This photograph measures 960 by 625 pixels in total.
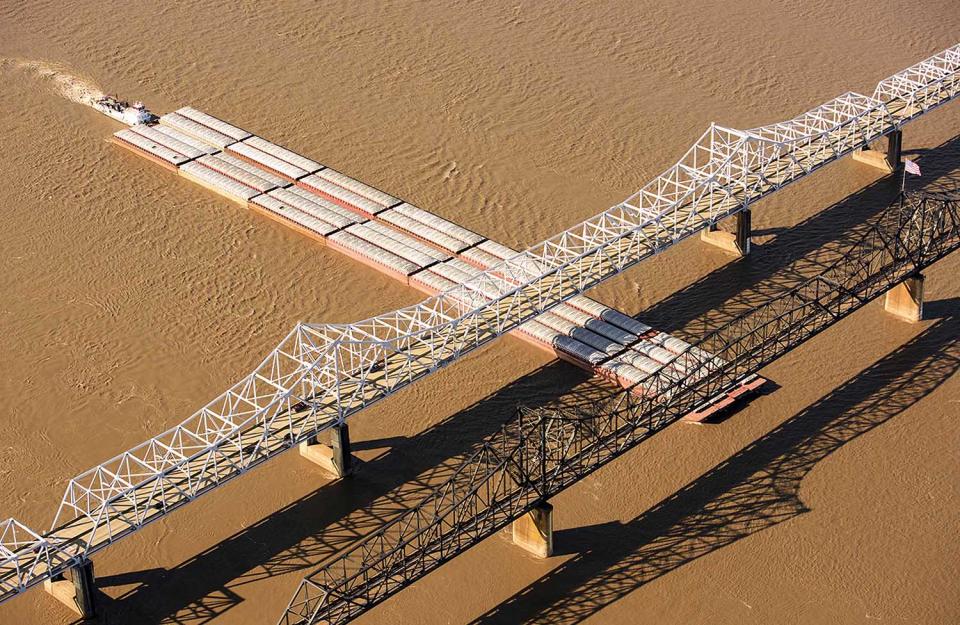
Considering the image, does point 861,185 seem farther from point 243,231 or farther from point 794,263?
point 243,231

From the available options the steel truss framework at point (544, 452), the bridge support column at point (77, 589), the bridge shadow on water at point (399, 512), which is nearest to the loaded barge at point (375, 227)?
the steel truss framework at point (544, 452)

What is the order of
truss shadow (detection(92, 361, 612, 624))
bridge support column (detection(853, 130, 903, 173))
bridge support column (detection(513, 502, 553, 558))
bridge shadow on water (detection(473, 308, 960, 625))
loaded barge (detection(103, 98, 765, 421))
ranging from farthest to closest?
bridge support column (detection(853, 130, 903, 173)) < loaded barge (detection(103, 98, 765, 421)) < bridge support column (detection(513, 502, 553, 558)) < bridge shadow on water (detection(473, 308, 960, 625)) < truss shadow (detection(92, 361, 612, 624))

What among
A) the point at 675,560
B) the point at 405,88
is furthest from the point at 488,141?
the point at 675,560

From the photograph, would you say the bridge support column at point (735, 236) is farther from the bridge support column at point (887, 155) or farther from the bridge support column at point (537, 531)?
the bridge support column at point (537, 531)

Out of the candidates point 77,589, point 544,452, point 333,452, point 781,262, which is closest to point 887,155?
point 781,262

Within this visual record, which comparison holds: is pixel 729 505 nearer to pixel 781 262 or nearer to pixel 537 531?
pixel 537 531

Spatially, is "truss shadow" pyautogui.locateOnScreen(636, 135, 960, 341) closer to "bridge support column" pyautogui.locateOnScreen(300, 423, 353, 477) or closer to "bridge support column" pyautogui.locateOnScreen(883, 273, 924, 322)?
"bridge support column" pyautogui.locateOnScreen(883, 273, 924, 322)

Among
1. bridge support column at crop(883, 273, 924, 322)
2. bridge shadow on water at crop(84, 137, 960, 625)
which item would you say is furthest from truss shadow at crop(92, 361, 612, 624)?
bridge support column at crop(883, 273, 924, 322)
